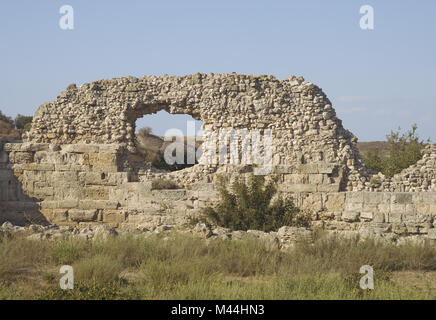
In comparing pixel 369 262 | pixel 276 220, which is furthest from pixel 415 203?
pixel 369 262

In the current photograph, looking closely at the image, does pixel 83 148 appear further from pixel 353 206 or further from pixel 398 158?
pixel 398 158

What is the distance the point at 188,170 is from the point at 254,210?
4325 millimetres

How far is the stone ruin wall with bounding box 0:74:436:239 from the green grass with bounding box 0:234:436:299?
1.82m

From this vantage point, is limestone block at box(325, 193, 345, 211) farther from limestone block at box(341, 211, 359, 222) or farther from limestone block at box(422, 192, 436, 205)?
limestone block at box(422, 192, 436, 205)

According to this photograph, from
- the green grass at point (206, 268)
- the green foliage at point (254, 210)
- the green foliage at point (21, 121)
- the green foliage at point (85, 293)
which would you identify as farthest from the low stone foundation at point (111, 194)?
the green foliage at point (21, 121)

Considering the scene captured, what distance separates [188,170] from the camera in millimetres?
13969

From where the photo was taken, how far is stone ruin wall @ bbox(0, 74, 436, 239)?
10.7 m

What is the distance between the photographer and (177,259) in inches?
274

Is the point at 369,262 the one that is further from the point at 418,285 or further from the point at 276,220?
the point at 276,220

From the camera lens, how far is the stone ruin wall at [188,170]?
10672mm

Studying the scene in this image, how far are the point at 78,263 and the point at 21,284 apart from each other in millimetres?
725

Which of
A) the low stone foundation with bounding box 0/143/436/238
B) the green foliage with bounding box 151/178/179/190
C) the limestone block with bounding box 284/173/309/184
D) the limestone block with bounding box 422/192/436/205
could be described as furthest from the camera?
the green foliage with bounding box 151/178/179/190

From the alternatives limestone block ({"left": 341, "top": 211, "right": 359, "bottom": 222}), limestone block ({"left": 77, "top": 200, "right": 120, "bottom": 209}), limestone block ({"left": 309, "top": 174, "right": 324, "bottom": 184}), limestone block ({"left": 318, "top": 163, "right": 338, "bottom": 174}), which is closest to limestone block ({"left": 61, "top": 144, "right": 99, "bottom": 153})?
limestone block ({"left": 77, "top": 200, "right": 120, "bottom": 209})

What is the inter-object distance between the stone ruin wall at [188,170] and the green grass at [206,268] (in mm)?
1815
